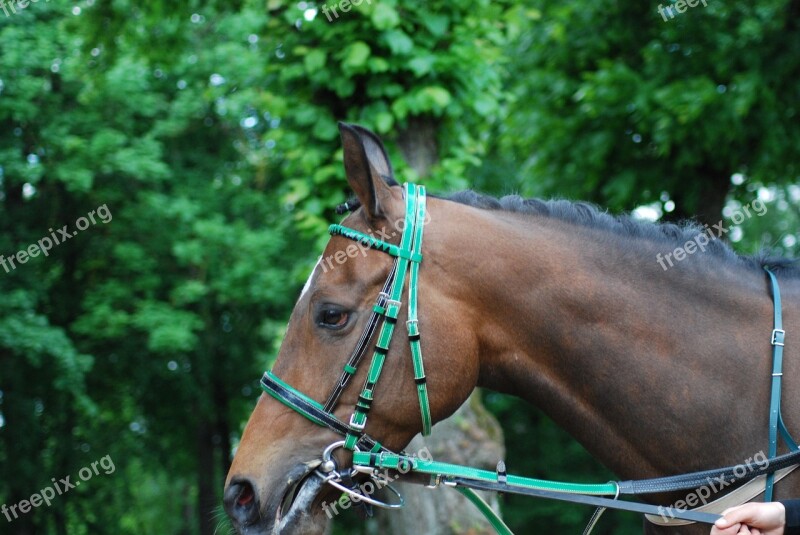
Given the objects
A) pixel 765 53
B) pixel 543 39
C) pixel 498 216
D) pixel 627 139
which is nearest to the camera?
pixel 498 216

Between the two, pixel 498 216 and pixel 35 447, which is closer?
pixel 498 216

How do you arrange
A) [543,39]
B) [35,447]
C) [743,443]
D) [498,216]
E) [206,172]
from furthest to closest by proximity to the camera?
1. [206,172]
2. [35,447]
3. [543,39]
4. [498,216]
5. [743,443]

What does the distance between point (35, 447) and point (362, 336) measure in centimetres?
1334

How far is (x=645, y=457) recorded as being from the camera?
2.60 m

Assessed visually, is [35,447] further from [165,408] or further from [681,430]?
[681,430]

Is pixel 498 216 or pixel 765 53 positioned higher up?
pixel 498 216

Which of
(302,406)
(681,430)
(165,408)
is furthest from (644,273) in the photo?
(165,408)

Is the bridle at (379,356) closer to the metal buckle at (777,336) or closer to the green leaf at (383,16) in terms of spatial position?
the metal buckle at (777,336)

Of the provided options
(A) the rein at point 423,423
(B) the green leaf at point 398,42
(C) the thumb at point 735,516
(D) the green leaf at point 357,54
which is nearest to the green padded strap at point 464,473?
(A) the rein at point 423,423

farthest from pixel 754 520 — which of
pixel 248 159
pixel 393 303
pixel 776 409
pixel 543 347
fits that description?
pixel 248 159

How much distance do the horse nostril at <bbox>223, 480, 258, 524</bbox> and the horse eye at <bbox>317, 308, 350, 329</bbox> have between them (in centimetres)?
56

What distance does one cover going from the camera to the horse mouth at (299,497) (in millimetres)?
2486

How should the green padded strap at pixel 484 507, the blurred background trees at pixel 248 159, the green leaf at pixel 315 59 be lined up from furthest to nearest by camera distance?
1. the blurred background trees at pixel 248 159
2. the green leaf at pixel 315 59
3. the green padded strap at pixel 484 507

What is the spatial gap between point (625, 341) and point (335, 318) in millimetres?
948
